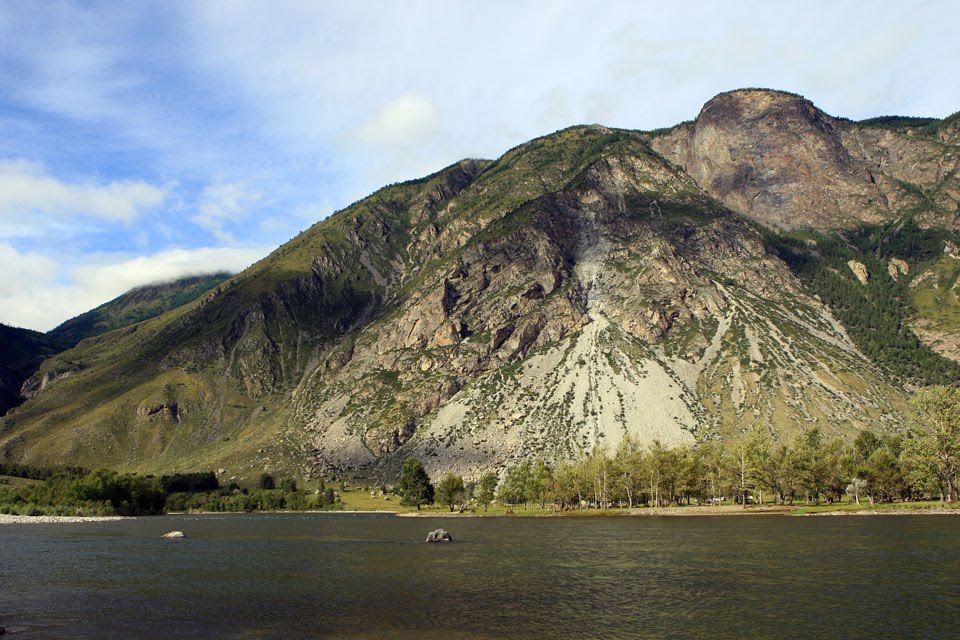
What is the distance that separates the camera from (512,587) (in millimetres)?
60562

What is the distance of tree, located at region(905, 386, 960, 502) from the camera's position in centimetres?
12556

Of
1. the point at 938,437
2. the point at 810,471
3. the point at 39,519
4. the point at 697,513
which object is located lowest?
the point at 39,519

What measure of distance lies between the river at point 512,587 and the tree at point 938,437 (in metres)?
24.3

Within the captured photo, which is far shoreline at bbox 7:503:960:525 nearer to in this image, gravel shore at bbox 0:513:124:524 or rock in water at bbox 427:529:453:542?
gravel shore at bbox 0:513:124:524

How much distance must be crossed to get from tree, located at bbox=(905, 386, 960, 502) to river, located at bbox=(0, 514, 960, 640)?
2434 centimetres

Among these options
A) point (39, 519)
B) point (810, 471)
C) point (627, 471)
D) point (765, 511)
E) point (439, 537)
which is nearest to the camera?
point (439, 537)

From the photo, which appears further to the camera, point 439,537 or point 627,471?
point 627,471

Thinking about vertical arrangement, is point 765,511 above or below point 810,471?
below

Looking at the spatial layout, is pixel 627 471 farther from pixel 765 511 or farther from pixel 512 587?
pixel 512 587

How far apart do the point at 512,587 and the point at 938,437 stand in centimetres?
10551

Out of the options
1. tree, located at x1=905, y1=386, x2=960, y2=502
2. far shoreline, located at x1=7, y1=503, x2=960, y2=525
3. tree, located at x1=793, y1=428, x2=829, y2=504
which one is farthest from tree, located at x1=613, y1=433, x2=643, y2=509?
tree, located at x1=905, y1=386, x2=960, y2=502

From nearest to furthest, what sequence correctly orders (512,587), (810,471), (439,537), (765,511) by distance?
(512,587), (439,537), (765,511), (810,471)

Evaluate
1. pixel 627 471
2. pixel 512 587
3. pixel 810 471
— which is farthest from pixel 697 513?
A: pixel 512 587

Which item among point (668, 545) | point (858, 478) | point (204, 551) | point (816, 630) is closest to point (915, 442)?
point (858, 478)
